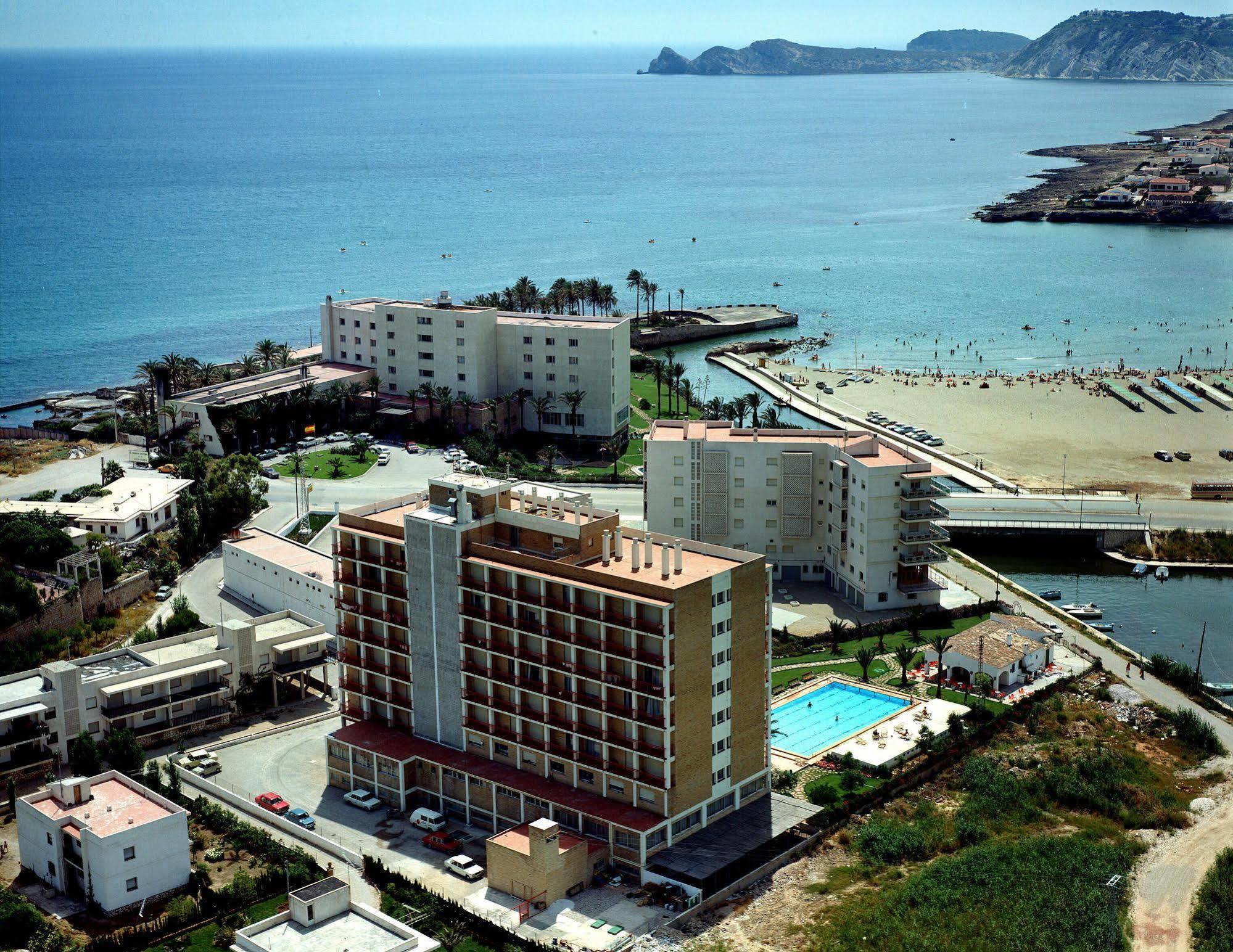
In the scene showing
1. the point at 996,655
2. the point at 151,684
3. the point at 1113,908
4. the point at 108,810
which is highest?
the point at 151,684

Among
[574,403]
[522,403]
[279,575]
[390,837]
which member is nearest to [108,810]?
[390,837]

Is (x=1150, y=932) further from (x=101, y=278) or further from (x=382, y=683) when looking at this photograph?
(x=101, y=278)

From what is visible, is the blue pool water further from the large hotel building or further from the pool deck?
the large hotel building

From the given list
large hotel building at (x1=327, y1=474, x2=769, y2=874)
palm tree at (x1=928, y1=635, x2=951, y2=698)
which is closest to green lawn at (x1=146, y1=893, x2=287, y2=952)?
large hotel building at (x1=327, y1=474, x2=769, y2=874)

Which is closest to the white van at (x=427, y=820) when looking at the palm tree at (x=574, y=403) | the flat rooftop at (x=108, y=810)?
the flat rooftop at (x=108, y=810)

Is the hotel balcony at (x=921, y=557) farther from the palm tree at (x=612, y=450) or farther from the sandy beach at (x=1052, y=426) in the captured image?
the palm tree at (x=612, y=450)

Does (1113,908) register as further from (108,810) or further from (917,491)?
(108,810)
